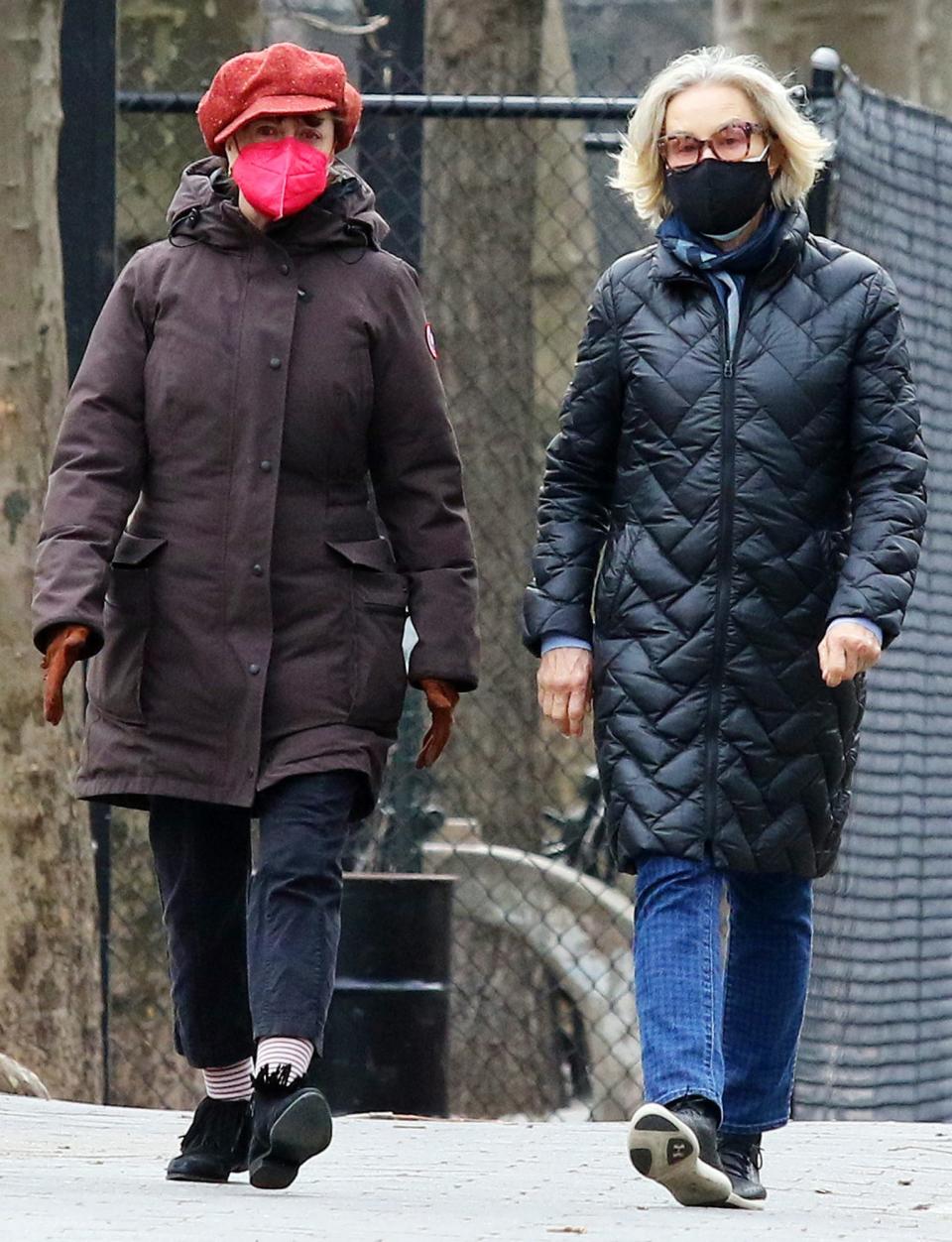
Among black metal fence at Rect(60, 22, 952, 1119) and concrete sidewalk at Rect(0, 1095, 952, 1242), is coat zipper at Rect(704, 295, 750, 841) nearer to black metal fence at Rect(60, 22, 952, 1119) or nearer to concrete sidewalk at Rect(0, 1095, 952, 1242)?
concrete sidewalk at Rect(0, 1095, 952, 1242)

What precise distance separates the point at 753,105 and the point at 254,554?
1.15m

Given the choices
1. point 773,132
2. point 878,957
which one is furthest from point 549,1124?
point 773,132

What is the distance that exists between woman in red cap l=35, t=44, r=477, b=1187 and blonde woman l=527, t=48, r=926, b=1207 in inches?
11.6

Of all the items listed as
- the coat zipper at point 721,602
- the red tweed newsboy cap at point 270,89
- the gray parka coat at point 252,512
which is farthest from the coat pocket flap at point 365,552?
the red tweed newsboy cap at point 270,89

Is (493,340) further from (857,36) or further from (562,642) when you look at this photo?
(562,642)

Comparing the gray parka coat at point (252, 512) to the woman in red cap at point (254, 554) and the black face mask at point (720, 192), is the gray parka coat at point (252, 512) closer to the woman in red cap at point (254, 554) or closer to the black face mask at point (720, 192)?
the woman in red cap at point (254, 554)

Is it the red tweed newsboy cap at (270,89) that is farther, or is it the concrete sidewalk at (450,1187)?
the red tweed newsboy cap at (270,89)

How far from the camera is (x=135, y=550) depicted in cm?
523

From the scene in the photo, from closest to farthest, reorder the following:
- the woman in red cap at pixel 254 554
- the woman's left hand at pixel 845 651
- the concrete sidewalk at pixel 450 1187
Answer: the concrete sidewalk at pixel 450 1187, the woman's left hand at pixel 845 651, the woman in red cap at pixel 254 554

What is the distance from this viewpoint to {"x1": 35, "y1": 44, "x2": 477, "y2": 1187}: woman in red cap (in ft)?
16.9

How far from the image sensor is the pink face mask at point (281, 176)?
203 inches

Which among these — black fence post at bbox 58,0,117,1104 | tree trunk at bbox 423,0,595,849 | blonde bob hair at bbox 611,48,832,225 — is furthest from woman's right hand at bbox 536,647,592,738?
tree trunk at bbox 423,0,595,849

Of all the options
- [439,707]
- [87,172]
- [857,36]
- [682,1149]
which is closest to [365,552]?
[439,707]

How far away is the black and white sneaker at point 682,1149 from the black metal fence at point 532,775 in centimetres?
222
